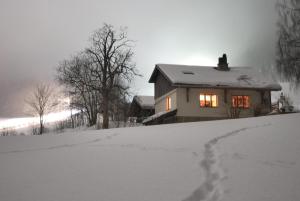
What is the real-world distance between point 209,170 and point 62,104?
1423 inches

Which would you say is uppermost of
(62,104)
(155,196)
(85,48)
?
(85,48)

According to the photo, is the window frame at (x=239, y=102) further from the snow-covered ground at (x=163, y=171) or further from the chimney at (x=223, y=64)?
the snow-covered ground at (x=163, y=171)

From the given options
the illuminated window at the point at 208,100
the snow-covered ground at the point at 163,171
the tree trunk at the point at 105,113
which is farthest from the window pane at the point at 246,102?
the snow-covered ground at the point at 163,171

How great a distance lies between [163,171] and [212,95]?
21673mm

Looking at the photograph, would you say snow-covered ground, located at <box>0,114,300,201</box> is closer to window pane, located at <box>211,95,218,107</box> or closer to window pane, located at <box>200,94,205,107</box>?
window pane, located at <box>200,94,205,107</box>

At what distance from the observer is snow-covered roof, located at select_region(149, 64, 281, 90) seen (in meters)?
26.0

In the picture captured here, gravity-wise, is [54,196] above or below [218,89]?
below

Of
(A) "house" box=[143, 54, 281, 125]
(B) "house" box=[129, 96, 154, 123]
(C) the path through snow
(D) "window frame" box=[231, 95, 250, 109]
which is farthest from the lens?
(B) "house" box=[129, 96, 154, 123]

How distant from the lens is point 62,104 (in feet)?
131

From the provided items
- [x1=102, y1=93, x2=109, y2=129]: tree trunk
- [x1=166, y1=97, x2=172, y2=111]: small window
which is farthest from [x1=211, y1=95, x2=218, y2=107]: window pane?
[x1=102, y1=93, x2=109, y2=129]: tree trunk

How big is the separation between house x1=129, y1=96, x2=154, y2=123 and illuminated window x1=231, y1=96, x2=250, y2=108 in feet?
52.9

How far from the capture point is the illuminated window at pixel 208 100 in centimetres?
2658

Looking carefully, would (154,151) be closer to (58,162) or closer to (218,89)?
(58,162)

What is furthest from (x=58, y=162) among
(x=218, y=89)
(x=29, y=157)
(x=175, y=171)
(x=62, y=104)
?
(x=62, y=104)
